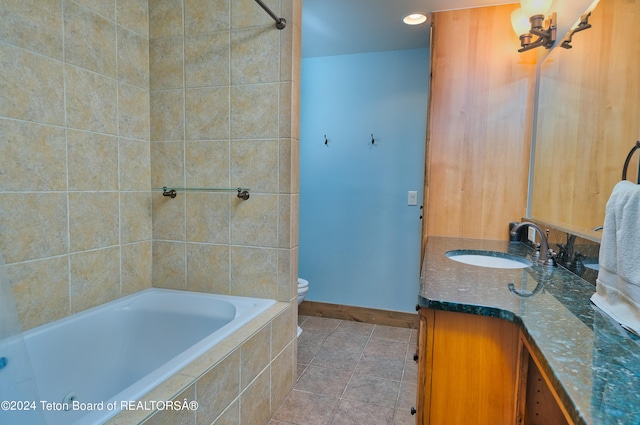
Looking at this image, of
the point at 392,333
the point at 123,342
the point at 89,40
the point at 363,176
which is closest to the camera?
the point at 89,40

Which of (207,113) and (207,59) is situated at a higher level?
(207,59)

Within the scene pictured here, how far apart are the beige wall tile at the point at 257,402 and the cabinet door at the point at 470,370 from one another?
75 cm

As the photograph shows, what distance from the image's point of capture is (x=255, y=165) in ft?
5.90

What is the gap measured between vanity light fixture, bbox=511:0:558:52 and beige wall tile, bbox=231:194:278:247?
164 cm

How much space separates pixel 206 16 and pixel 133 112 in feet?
2.18

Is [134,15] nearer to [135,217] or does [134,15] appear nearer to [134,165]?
[134,165]

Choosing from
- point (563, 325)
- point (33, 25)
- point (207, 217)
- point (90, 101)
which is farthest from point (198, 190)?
point (563, 325)

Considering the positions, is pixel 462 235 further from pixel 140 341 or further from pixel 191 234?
pixel 140 341

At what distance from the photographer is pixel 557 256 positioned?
1472mm

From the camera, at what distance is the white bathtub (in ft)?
4.28

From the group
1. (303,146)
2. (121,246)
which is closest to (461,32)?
(303,146)

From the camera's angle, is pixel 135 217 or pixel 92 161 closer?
pixel 92 161

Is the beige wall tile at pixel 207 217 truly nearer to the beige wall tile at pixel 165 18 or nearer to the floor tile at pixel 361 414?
the beige wall tile at pixel 165 18

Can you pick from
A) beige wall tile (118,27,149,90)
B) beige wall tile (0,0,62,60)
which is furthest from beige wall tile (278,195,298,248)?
beige wall tile (0,0,62,60)
